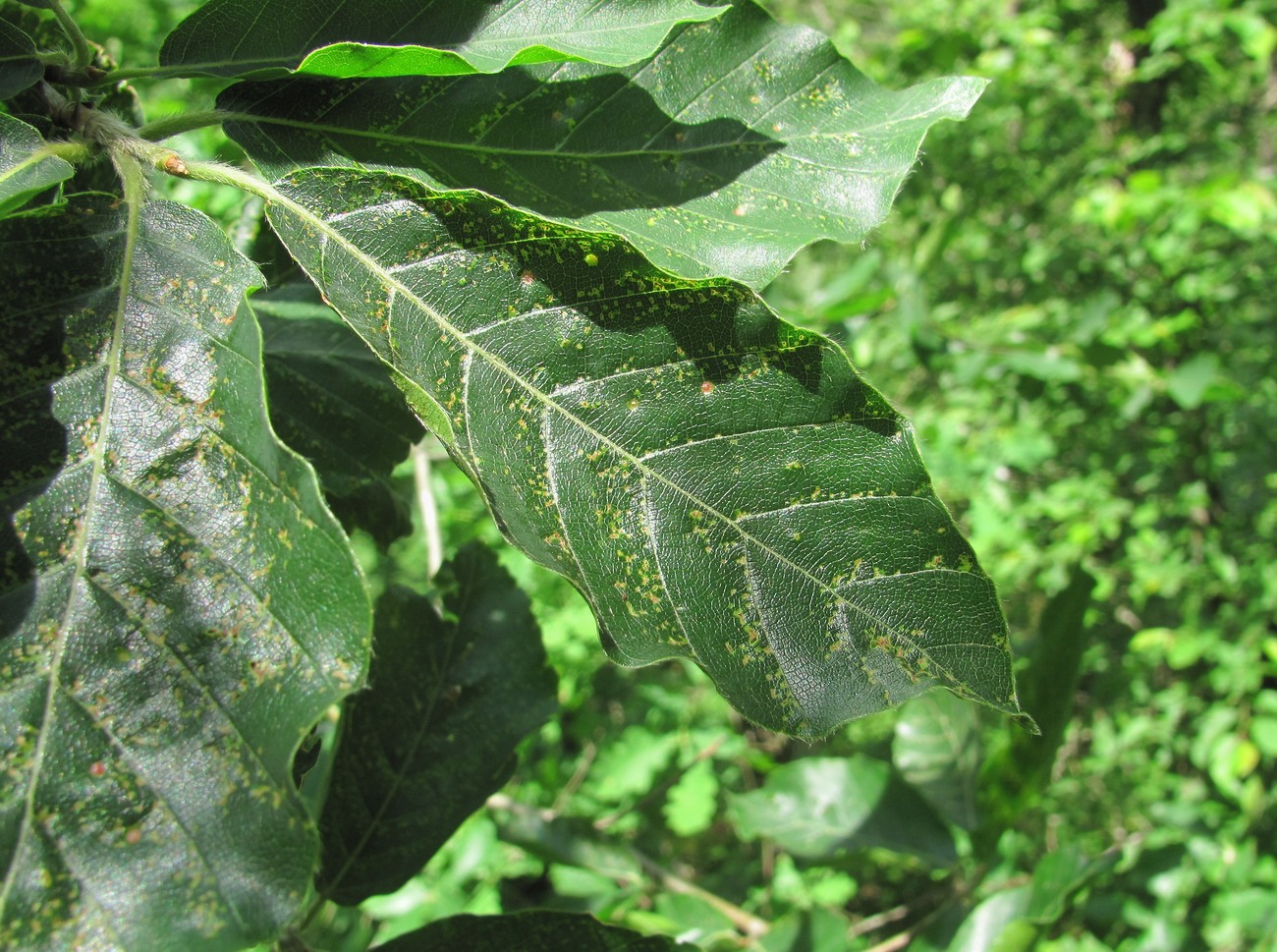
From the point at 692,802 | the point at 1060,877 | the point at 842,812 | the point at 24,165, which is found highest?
the point at 24,165

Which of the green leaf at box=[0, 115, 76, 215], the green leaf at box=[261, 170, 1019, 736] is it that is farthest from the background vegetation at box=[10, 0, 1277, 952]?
the green leaf at box=[0, 115, 76, 215]

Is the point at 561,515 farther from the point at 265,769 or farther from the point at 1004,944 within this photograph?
the point at 1004,944

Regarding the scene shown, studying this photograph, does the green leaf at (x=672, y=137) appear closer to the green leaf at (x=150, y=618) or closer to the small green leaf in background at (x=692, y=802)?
the green leaf at (x=150, y=618)

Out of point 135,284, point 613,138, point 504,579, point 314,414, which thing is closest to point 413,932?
point 504,579

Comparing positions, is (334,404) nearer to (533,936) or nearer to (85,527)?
(85,527)

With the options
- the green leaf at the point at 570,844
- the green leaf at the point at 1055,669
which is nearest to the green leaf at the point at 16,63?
the green leaf at the point at 1055,669

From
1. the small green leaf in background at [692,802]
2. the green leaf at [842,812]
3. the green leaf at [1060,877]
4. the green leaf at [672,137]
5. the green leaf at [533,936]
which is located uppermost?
the green leaf at [672,137]

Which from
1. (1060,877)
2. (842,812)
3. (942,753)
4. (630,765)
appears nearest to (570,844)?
(842,812)

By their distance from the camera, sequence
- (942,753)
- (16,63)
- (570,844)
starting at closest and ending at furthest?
(16,63)
(942,753)
(570,844)
